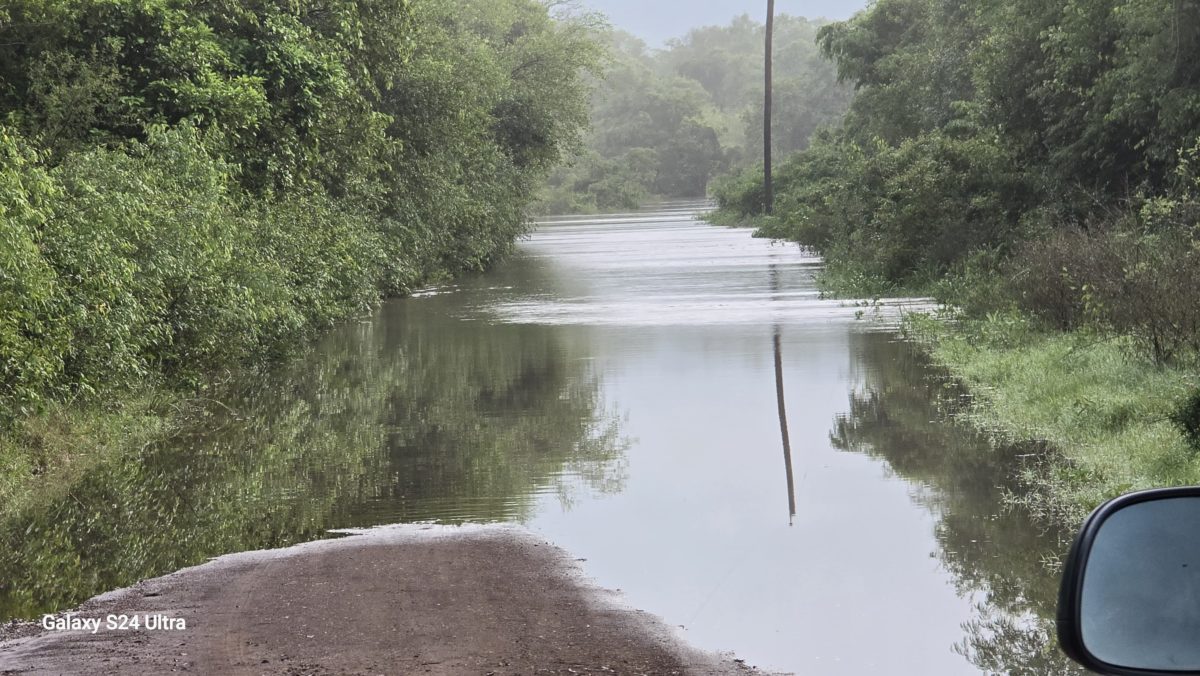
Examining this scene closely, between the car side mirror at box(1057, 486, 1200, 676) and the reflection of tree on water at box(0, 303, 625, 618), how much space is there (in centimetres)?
642

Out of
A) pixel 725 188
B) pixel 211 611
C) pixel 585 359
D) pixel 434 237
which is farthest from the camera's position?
pixel 725 188

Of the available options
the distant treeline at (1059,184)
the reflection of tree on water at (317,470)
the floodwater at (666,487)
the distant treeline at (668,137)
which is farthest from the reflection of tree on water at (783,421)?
the distant treeline at (668,137)

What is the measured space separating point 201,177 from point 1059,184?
12.3 m

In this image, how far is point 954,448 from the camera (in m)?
11.6

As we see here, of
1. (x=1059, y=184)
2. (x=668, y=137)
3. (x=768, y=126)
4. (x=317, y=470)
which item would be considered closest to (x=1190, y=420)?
(x=317, y=470)

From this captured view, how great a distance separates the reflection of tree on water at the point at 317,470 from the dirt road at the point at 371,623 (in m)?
0.62

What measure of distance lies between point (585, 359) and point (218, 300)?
16.9 feet

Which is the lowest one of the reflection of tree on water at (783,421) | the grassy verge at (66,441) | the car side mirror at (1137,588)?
the reflection of tree on water at (783,421)

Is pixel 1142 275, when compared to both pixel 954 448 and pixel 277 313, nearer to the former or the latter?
pixel 954 448

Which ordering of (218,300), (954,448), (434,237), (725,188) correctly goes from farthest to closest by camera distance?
1. (725,188)
2. (434,237)
3. (218,300)
4. (954,448)

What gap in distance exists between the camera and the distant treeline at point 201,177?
12.0 m

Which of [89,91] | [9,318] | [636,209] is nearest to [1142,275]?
[9,318]

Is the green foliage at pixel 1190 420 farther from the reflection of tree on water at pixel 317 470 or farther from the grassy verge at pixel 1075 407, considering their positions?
the reflection of tree on water at pixel 317 470

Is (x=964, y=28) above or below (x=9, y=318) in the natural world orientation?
above
